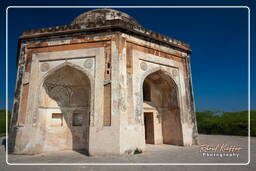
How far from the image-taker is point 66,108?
358 inches

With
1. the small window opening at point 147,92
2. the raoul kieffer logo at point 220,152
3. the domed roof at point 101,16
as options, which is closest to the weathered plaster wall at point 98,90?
the raoul kieffer logo at point 220,152

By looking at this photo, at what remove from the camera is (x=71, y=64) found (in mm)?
8305

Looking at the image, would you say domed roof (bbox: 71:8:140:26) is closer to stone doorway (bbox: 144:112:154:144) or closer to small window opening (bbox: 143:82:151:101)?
small window opening (bbox: 143:82:151:101)

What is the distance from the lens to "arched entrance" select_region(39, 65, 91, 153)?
8.52 meters

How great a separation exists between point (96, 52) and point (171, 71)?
4265 millimetres

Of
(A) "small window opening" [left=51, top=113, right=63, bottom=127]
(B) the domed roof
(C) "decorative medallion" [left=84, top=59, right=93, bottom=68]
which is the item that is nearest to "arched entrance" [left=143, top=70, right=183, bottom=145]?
(C) "decorative medallion" [left=84, top=59, right=93, bottom=68]

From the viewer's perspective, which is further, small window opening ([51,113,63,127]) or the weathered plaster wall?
small window opening ([51,113,63,127])

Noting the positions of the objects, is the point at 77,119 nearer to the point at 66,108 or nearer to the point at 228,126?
the point at 66,108

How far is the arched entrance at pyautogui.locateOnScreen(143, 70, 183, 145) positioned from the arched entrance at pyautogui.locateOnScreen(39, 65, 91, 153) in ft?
11.5

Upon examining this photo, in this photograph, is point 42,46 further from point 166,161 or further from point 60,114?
point 166,161

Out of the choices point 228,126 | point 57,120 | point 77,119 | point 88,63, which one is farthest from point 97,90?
point 228,126

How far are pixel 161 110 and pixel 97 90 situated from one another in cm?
463

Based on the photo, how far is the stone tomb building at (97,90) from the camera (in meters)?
7.37

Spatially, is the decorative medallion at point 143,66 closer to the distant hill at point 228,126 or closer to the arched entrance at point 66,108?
the arched entrance at point 66,108
